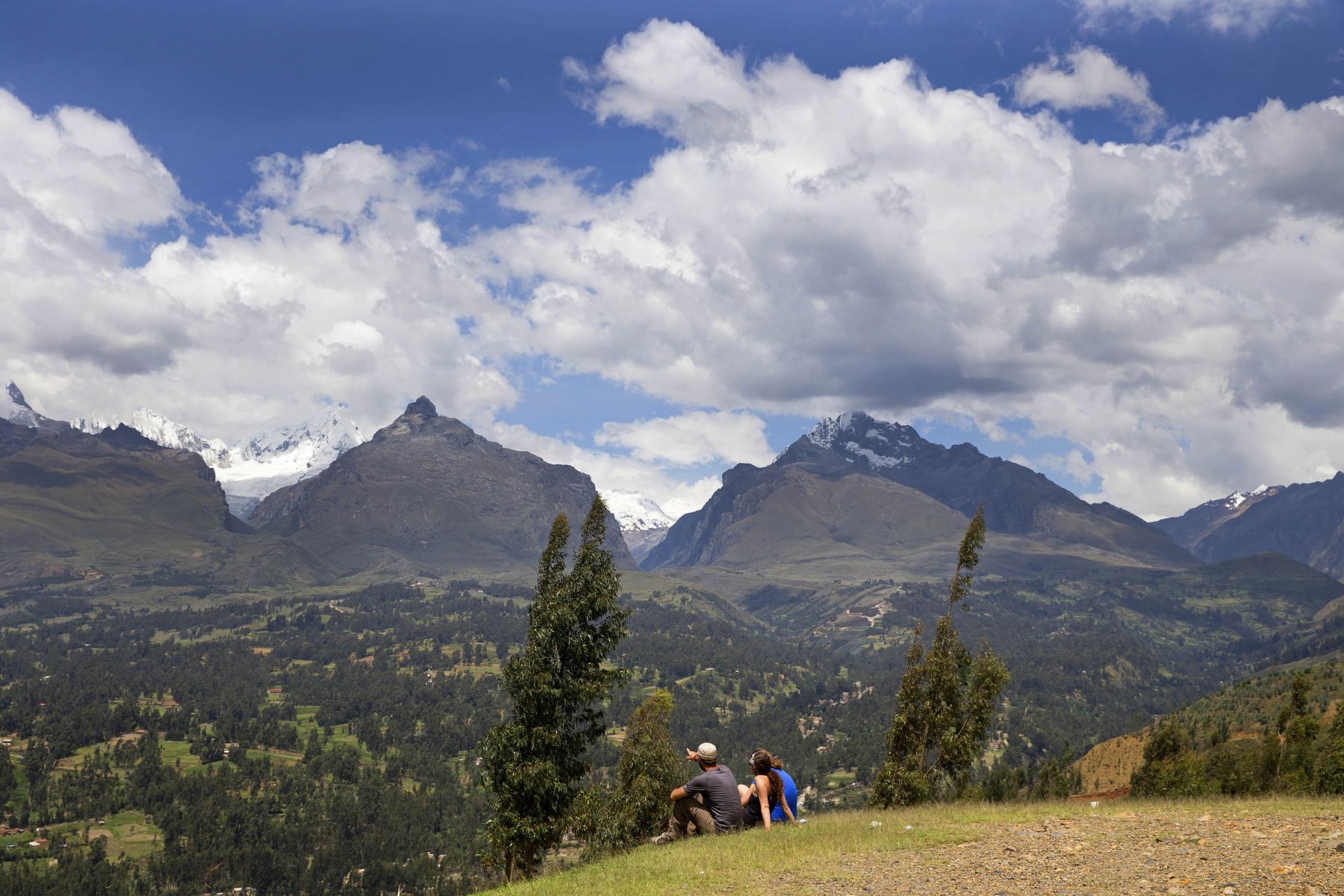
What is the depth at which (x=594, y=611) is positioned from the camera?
44406 millimetres

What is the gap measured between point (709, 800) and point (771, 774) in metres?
2.52

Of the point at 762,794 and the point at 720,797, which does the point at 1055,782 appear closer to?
the point at 762,794

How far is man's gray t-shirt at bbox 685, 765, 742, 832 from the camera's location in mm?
27609

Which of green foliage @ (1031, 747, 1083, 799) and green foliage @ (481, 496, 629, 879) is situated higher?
green foliage @ (481, 496, 629, 879)

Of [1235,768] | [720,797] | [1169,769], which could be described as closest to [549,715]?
[720,797]

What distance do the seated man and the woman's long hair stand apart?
0.98 meters

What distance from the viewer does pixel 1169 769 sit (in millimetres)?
121188

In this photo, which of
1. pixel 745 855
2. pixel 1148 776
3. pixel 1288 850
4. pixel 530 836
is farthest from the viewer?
pixel 1148 776

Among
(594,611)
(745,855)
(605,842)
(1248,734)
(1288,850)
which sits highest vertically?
(594,611)

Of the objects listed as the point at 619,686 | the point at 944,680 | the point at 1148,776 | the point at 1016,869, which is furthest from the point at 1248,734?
the point at 1016,869

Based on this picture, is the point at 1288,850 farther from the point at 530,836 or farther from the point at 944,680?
the point at 944,680

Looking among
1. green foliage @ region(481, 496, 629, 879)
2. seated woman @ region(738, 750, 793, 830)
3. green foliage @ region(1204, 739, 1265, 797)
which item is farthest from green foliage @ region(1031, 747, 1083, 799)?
seated woman @ region(738, 750, 793, 830)

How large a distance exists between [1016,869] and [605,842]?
57.5ft

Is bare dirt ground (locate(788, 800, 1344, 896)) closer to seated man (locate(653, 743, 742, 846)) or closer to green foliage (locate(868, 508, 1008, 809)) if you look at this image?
seated man (locate(653, 743, 742, 846))
